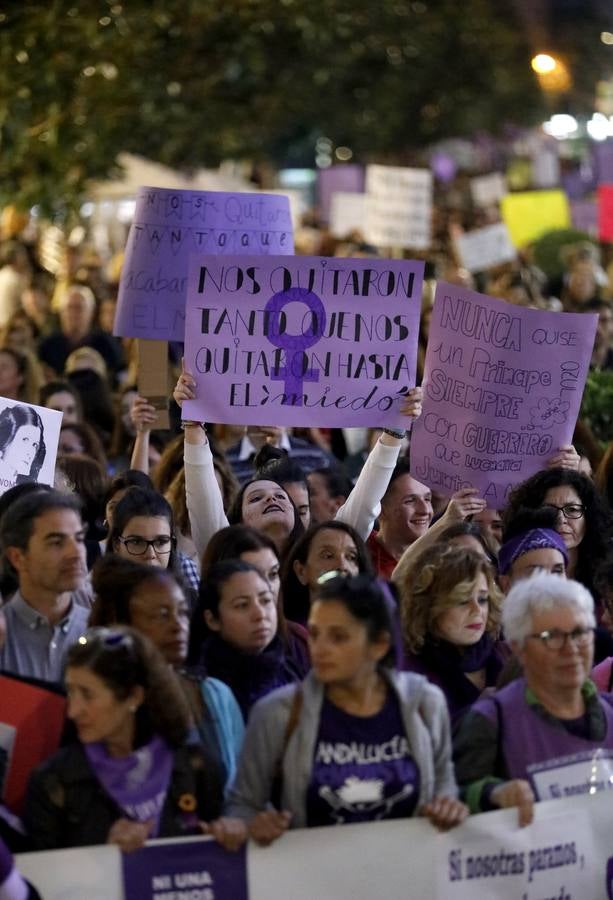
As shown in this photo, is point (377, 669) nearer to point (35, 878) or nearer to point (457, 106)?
point (35, 878)

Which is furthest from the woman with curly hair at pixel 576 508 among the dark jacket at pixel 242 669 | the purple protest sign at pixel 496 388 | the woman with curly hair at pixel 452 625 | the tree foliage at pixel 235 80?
the tree foliage at pixel 235 80

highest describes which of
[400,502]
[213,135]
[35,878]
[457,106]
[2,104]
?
[457,106]

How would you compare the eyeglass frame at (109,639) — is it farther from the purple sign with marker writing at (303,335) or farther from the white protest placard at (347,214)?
the white protest placard at (347,214)

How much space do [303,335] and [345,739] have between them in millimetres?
3049

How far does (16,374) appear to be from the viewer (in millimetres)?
11250

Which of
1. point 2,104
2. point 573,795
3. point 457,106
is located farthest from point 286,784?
point 457,106

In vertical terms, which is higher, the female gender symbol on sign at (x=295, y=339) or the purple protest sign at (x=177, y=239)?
the purple protest sign at (x=177, y=239)

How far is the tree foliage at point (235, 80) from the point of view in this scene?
1711 cm

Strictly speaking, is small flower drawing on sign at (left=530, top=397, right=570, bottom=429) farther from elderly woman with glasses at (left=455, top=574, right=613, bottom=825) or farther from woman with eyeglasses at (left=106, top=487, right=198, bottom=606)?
elderly woman with glasses at (left=455, top=574, right=613, bottom=825)

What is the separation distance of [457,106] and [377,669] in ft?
141

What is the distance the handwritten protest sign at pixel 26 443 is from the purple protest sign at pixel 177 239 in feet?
4.33

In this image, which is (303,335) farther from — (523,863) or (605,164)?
(605,164)

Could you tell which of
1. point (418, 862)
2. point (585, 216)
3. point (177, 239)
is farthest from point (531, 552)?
point (585, 216)

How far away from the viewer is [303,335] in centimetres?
817
